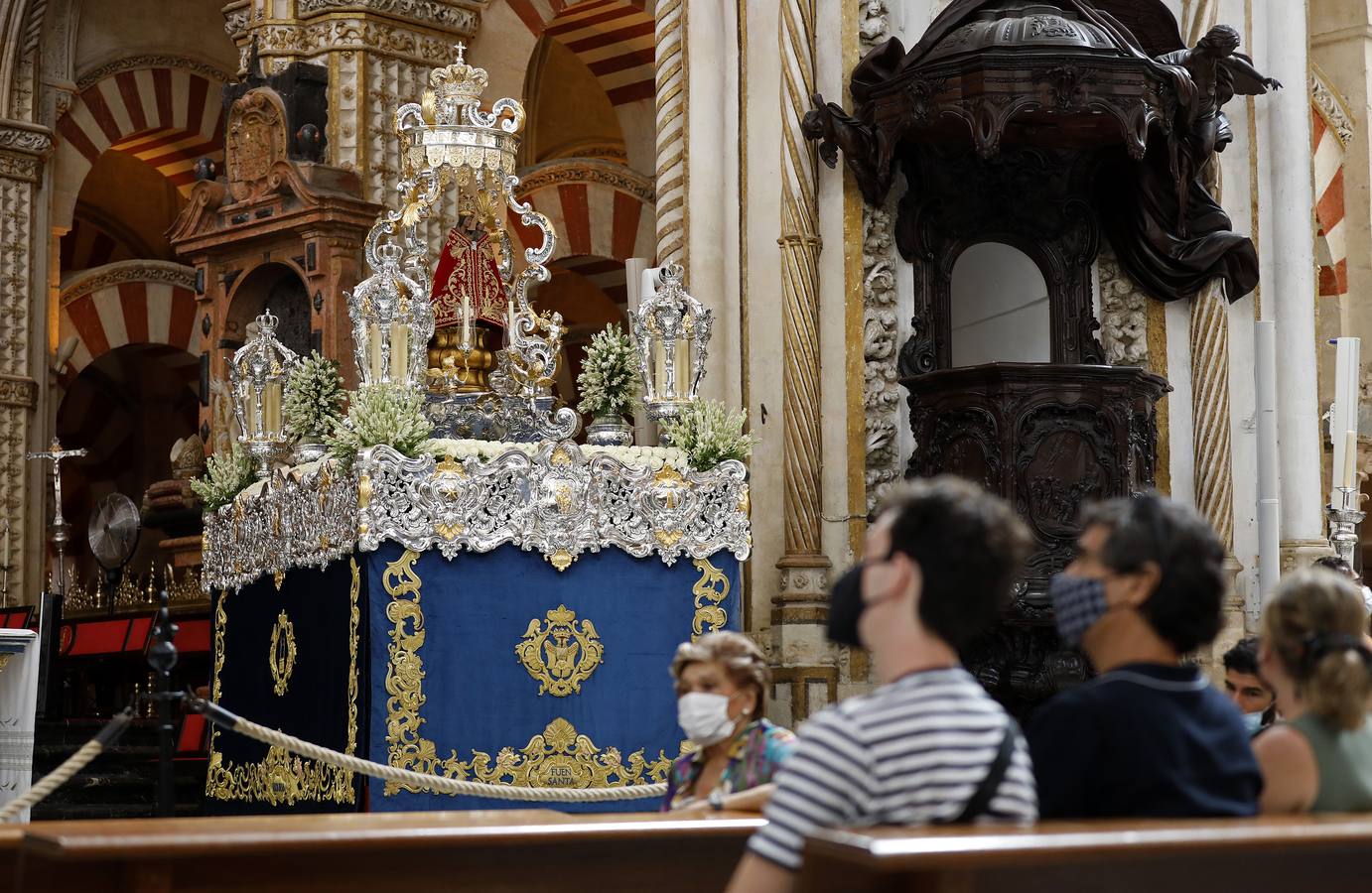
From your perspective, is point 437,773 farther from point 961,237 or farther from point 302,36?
point 302,36

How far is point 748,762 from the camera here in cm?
446

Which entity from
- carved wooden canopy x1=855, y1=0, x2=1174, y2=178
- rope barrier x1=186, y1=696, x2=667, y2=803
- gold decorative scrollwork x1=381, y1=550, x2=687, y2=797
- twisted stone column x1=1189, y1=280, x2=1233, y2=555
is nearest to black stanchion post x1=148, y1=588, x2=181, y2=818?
rope barrier x1=186, y1=696, x2=667, y2=803

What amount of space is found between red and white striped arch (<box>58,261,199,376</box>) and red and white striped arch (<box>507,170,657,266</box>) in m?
4.59

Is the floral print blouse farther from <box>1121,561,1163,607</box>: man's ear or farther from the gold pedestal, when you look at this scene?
the gold pedestal

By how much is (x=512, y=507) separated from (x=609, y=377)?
3.37ft

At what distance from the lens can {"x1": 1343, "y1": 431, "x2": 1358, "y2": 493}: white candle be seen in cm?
811

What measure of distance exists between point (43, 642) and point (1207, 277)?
22.2ft

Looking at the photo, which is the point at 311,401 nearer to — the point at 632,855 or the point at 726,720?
the point at 726,720

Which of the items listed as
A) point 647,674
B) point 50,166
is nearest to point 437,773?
point 647,674

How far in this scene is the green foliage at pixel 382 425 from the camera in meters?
7.44

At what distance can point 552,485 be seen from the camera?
772cm

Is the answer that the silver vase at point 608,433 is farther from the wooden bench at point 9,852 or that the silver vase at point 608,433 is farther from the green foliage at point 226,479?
the wooden bench at point 9,852

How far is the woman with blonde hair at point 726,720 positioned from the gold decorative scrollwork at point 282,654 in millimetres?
3837

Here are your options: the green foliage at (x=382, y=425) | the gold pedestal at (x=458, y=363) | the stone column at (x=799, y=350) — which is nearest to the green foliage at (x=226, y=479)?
the gold pedestal at (x=458, y=363)
